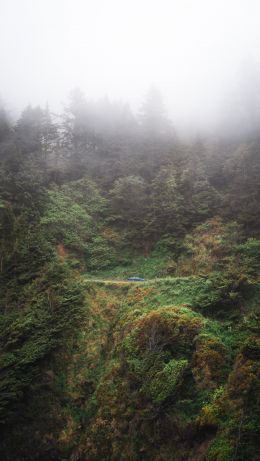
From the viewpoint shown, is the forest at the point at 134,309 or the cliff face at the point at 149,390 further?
the forest at the point at 134,309

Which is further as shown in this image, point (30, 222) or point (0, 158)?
point (0, 158)

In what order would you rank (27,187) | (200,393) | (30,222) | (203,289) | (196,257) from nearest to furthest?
(200,393) → (203,289) → (196,257) → (30,222) → (27,187)

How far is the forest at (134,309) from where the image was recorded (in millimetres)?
13055

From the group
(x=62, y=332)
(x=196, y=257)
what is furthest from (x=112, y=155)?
(x=62, y=332)

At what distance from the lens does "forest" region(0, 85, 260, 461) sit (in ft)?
42.8

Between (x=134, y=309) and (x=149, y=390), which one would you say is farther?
(x=134, y=309)

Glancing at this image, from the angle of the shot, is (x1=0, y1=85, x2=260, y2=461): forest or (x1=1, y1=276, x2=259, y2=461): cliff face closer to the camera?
(x1=1, y1=276, x2=259, y2=461): cliff face

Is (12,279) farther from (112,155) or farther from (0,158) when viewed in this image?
(112,155)

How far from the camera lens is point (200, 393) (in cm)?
1311

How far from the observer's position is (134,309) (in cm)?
2020

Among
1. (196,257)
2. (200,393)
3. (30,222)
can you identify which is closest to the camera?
(200,393)

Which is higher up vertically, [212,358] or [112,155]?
[112,155]

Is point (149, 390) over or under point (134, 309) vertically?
under

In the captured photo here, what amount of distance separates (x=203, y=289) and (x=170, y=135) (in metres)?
30.0
